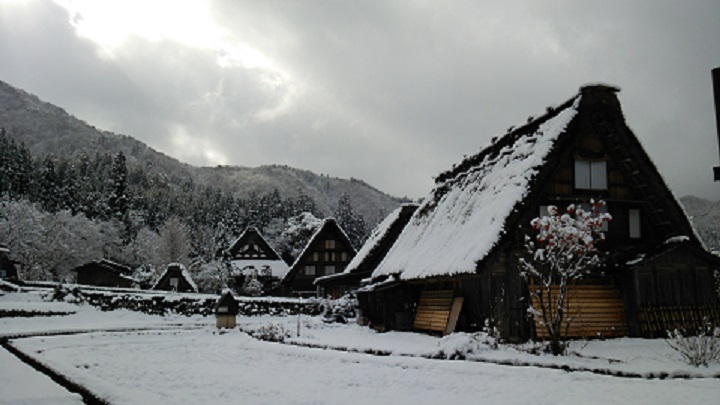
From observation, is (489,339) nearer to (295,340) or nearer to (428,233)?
(295,340)

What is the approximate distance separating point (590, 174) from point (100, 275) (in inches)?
2140

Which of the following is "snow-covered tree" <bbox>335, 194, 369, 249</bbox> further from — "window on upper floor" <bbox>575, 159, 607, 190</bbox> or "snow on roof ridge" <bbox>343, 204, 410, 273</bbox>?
"window on upper floor" <bbox>575, 159, 607, 190</bbox>

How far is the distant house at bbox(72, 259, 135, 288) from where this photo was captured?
60.4 m

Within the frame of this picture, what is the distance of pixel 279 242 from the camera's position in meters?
82.6

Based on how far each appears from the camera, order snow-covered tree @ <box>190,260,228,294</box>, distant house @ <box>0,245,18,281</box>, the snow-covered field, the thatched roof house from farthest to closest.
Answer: the thatched roof house
snow-covered tree @ <box>190,260,228,294</box>
distant house @ <box>0,245,18,281</box>
the snow-covered field

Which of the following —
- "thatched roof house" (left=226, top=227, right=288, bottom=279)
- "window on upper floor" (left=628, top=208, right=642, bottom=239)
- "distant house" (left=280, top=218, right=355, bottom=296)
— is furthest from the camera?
"thatched roof house" (left=226, top=227, right=288, bottom=279)

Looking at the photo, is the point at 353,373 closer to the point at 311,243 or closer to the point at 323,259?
the point at 311,243

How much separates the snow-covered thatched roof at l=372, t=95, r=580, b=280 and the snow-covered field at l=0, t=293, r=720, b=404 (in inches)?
126

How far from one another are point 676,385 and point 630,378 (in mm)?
1042

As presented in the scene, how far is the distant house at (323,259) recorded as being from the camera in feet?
188

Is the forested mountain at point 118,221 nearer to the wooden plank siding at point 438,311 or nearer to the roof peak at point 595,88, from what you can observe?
the wooden plank siding at point 438,311

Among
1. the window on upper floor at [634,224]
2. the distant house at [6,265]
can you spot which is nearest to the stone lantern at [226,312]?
the window on upper floor at [634,224]

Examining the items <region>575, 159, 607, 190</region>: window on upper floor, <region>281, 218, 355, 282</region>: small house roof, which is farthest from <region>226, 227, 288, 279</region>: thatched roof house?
<region>575, 159, 607, 190</region>: window on upper floor

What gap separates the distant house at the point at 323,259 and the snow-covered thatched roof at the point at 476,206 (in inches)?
1163
